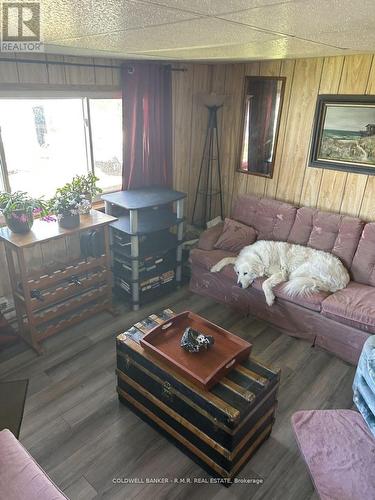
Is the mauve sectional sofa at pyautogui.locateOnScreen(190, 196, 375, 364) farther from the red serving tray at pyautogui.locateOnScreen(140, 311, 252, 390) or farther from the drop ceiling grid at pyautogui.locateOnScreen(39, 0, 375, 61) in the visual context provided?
the drop ceiling grid at pyautogui.locateOnScreen(39, 0, 375, 61)

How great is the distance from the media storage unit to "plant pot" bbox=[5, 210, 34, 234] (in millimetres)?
770

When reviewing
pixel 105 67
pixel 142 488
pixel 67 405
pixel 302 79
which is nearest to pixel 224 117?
pixel 302 79

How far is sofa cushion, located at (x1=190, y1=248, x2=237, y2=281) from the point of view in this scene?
3.34 m

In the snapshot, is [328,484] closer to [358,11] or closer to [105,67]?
[358,11]

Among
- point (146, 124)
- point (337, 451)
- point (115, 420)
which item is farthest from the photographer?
point (146, 124)

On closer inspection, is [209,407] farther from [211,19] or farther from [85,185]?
[85,185]

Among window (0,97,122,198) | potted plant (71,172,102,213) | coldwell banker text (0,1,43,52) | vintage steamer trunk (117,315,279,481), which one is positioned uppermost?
coldwell banker text (0,1,43,52)

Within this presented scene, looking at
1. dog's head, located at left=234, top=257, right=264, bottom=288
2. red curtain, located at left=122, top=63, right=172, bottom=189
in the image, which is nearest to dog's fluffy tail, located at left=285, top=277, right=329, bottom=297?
dog's head, located at left=234, top=257, right=264, bottom=288

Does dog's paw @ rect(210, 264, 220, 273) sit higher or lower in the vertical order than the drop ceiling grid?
lower

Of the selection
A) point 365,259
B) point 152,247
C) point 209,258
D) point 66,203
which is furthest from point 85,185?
point 365,259

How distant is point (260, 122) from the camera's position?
376 cm

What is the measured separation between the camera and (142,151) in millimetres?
3609

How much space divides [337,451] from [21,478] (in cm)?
169

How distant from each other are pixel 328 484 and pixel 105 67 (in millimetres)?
3411
